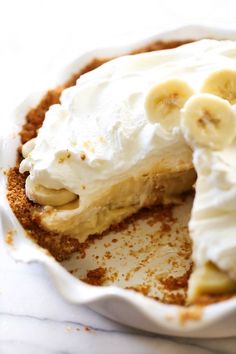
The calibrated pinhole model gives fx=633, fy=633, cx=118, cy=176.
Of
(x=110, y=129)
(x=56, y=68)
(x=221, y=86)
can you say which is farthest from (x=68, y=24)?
(x=221, y=86)

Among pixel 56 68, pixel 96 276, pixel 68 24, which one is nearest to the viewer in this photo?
pixel 96 276

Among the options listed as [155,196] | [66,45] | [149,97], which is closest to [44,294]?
[155,196]

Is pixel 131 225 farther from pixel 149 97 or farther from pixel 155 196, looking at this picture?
pixel 149 97

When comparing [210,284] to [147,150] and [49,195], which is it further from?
[49,195]

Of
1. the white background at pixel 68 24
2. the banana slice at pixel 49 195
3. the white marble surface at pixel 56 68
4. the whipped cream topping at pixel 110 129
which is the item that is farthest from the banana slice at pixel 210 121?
the white background at pixel 68 24

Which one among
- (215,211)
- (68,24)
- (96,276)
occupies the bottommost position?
(96,276)
